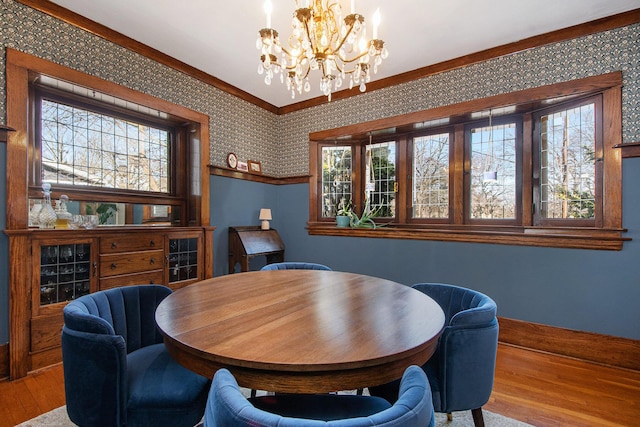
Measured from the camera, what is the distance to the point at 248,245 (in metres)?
3.80

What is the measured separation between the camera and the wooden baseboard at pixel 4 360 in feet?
7.12

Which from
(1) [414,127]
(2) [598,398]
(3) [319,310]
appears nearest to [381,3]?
(1) [414,127]

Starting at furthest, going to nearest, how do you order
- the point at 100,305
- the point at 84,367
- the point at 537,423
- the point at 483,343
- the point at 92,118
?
the point at 92,118 < the point at 537,423 < the point at 100,305 < the point at 483,343 < the point at 84,367

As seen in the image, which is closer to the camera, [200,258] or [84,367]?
[84,367]

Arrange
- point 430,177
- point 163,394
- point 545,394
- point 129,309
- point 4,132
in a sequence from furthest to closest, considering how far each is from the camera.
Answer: point 430,177, point 4,132, point 545,394, point 129,309, point 163,394

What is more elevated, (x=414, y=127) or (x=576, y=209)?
(x=414, y=127)

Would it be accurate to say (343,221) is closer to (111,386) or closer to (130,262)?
(130,262)

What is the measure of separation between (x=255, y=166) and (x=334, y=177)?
1.13 metres

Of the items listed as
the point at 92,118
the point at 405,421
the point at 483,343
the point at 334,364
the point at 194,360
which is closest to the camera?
the point at 405,421

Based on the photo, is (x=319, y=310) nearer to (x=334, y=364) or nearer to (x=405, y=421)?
(x=334, y=364)

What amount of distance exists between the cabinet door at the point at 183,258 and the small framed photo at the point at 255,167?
122 cm

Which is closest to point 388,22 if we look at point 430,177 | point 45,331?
point 430,177

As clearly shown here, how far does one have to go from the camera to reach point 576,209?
274 cm

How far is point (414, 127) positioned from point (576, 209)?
180 cm
